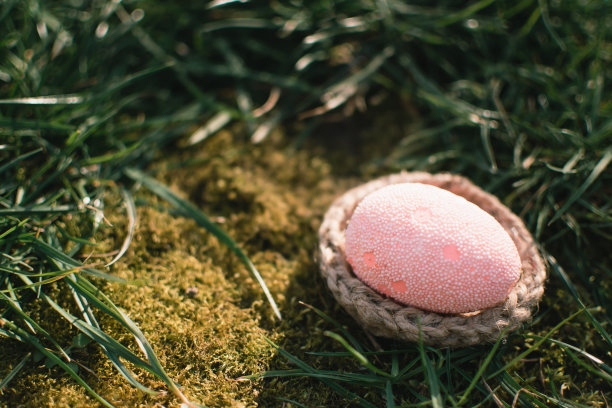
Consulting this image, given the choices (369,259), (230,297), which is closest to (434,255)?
(369,259)

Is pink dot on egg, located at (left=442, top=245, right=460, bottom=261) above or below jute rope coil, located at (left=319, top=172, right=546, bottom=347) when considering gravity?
above

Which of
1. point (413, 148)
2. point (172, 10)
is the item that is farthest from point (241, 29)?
point (413, 148)

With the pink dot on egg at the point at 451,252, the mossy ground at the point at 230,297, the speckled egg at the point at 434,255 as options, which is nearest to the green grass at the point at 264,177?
the mossy ground at the point at 230,297

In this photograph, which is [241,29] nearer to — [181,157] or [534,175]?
[181,157]

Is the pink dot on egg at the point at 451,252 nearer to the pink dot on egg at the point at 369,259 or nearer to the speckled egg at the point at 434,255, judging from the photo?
the speckled egg at the point at 434,255

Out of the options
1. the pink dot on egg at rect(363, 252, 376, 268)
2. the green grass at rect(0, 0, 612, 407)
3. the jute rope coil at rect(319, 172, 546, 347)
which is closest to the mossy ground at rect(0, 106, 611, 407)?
the green grass at rect(0, 0, 612, 407)

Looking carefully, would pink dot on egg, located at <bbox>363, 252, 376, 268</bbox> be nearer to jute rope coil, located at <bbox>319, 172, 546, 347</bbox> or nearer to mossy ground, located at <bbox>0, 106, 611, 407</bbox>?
jute rope coil, located at <bbox>319, 172, 546, 347</bbox>
